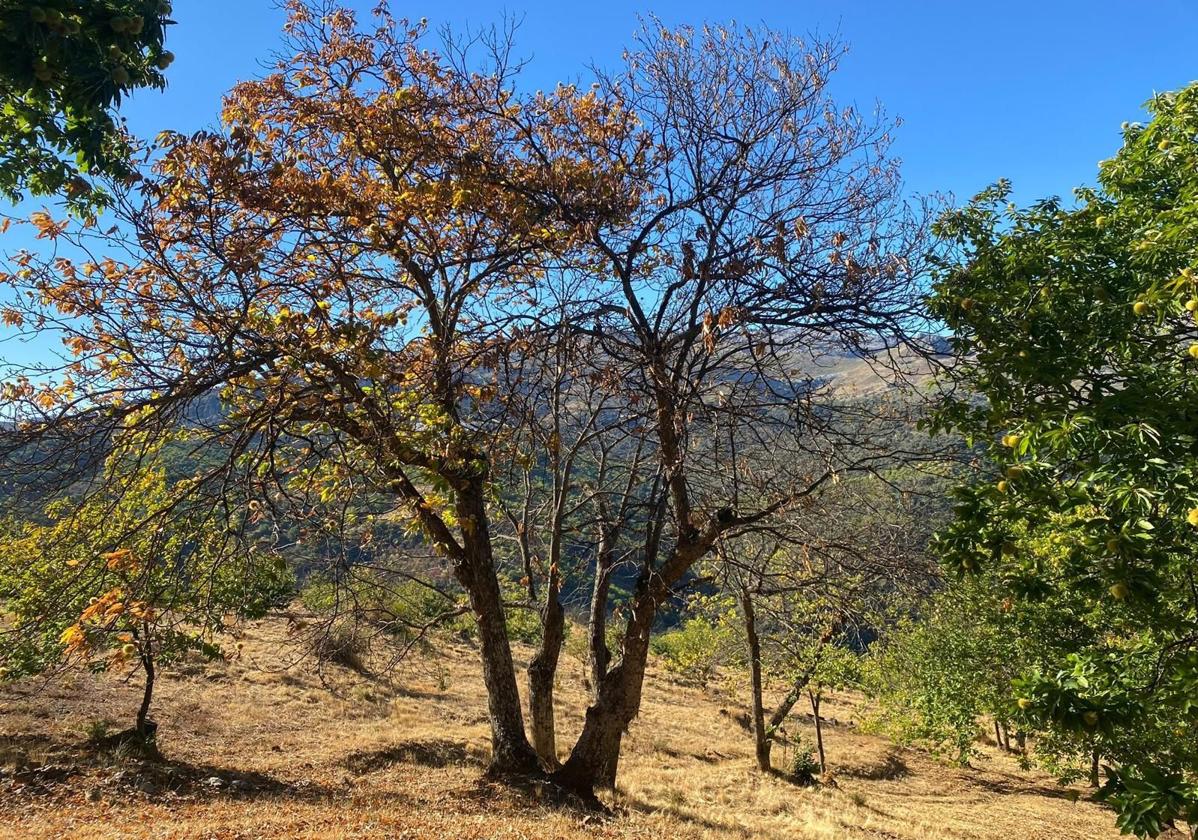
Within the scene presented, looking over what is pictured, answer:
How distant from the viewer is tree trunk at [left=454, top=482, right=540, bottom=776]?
7.65 m

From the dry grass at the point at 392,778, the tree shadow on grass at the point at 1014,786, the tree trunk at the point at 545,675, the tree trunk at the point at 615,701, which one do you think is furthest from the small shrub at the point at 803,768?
the tree trunk at the point at 615,701

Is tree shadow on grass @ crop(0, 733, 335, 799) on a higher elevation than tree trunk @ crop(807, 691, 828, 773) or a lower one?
higher

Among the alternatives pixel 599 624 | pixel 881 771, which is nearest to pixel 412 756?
pixel 599 624

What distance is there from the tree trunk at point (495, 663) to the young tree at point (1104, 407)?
513cm

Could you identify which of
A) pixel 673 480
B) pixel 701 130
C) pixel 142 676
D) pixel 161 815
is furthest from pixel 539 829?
pixel 142 676

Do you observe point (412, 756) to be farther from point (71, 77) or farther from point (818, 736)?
point (818, 736)

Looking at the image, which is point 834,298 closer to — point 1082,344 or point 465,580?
point 1082,344

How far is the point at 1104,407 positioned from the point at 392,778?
9593 millimetres

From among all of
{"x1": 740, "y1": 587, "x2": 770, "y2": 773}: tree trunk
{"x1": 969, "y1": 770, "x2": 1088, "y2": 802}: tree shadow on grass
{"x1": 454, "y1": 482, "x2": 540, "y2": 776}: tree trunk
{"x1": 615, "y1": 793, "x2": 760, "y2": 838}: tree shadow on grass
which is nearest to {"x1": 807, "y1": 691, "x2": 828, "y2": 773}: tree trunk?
{"x1": 740, "y1": 587, "x2": 770, "y2": 773}: tree trunk

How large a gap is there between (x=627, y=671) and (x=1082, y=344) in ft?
17.5

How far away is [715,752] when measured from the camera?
18.3 meters

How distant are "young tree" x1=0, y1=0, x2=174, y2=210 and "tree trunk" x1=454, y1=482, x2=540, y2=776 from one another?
Result: 15.8 feet

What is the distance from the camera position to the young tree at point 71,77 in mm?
2754

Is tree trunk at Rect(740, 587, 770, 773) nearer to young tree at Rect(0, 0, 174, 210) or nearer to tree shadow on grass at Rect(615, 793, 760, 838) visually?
tree shadow on grass at Rect(615, 793, 760, 838)
